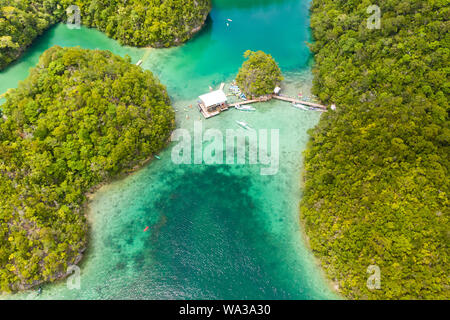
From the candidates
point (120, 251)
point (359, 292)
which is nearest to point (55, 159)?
point (120, 251)

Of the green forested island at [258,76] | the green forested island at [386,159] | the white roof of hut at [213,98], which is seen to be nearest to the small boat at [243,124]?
the white roof of hut at [213,98]

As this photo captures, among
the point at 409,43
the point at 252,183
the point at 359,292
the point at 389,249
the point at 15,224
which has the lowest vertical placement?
the point at 359,292

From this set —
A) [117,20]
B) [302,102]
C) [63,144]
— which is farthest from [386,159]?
[117,20]

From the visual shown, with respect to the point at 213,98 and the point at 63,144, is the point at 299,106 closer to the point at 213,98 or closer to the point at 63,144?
the point at 213,98

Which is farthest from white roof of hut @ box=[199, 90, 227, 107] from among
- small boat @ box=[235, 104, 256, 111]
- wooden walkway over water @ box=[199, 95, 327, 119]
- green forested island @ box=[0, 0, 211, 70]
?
green forested island @ box=[0, 0, 211, 70]

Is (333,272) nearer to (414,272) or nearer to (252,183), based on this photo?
(414,272)

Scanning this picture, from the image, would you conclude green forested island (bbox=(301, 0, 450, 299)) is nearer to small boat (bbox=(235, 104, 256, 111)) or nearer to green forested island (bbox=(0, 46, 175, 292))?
small boat (bbox=(235, 104, 256, 111))
